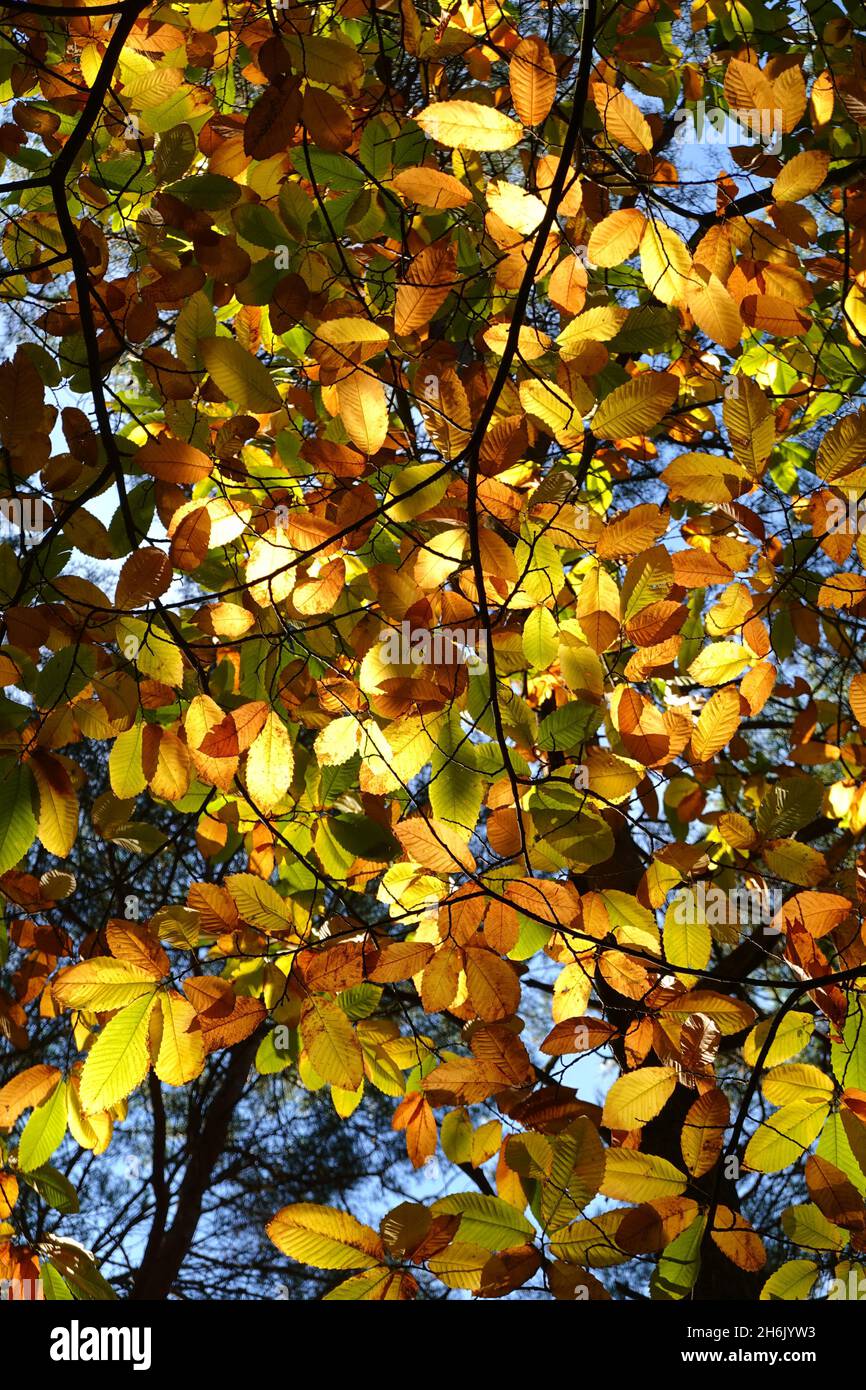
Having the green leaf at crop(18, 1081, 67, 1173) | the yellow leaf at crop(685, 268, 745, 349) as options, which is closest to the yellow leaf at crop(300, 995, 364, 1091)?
the green leaf at crop(18, 1081, 67, 1173)

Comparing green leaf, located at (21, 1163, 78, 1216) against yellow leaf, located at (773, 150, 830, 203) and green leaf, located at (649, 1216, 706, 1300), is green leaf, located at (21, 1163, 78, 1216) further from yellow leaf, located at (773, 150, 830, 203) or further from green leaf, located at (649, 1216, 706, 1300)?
yellow leaf, located at (773, 150, 830, 203)

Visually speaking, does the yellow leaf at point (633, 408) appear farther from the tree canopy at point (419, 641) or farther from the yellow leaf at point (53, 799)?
the yellow leaf at point (53, 799)

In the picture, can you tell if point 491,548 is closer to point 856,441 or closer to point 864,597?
point 856,441

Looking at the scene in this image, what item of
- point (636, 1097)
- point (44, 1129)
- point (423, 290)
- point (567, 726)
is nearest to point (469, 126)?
point (423, 290)

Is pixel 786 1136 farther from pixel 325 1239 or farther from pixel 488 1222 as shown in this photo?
pixel 325 1239

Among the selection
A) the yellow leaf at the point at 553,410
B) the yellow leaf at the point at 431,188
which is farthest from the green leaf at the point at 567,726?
the yellow leaf at the point at 431,188

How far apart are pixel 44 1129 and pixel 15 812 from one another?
0.58 m

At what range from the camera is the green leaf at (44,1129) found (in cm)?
161

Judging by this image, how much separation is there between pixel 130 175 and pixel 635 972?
1498 mm

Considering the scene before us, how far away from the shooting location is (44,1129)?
1.64 meters

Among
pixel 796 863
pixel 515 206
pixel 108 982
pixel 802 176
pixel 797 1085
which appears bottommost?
pixel 797 1085

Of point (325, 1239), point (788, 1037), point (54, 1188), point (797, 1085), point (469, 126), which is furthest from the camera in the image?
point (54, 1188)

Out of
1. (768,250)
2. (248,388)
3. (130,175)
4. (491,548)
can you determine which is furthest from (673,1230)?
(130,175)

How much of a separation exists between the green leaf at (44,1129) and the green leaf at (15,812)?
0.51 metres
